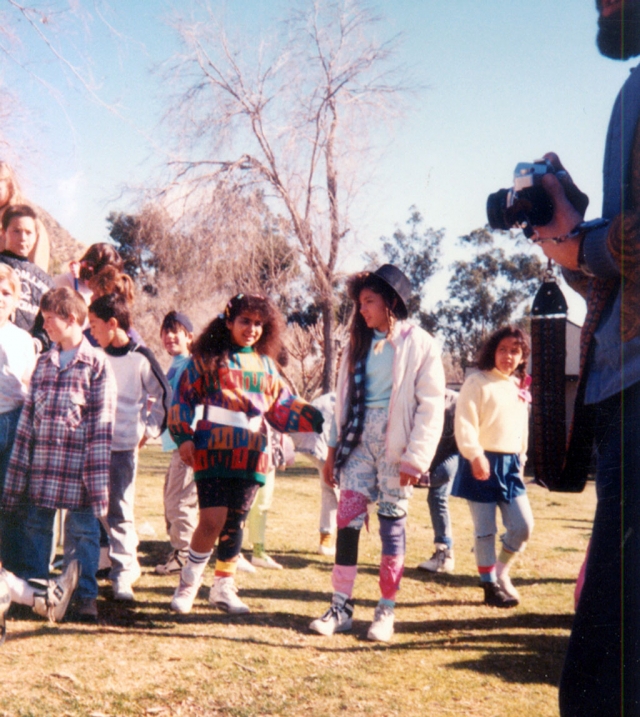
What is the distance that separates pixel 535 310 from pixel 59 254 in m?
30.7

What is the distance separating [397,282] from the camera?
155 inches

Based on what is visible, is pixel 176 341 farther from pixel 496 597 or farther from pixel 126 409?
pixel 496 597

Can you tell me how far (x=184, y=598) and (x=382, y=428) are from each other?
1.41m

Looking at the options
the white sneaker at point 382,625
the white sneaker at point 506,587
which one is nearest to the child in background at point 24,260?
the white sneaker at point 382,625

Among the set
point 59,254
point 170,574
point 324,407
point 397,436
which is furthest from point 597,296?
point 59,254

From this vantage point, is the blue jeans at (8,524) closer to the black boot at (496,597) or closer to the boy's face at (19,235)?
the boy's face at (19,235)

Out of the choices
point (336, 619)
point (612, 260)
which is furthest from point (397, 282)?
point (612, 260)

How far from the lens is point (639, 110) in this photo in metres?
1.36

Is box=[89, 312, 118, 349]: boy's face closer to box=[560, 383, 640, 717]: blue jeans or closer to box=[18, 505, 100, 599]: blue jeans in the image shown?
box=[18, 505, 100, 599]: blue jeans

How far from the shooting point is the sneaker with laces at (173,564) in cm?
470

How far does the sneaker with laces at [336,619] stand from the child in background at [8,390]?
1619 millimetres

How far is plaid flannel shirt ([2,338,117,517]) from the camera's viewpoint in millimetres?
3635

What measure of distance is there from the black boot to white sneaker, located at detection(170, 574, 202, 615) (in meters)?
1.76

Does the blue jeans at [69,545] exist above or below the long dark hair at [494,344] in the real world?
below
